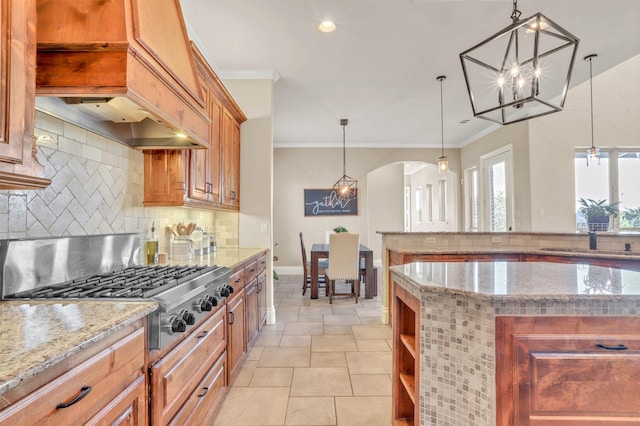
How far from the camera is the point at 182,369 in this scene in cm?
142

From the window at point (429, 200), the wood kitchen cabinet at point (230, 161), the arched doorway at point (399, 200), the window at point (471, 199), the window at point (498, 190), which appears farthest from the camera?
the window at point (429, 200)

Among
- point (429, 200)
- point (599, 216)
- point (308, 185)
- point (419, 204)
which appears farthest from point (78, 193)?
point (419, 204)

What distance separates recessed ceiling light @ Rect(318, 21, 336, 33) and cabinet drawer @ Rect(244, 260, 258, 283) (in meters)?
2.09

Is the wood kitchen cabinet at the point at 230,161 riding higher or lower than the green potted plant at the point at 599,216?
higher

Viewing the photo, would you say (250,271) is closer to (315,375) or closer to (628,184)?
(315,375)

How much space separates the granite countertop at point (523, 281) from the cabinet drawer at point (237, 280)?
1132 mm

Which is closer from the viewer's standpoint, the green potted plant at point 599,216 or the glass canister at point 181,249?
the glass canister at point 181,249

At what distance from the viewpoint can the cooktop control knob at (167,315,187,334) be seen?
1279 mm

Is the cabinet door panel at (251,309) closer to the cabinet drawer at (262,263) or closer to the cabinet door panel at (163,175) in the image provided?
the cabinet drawer at (262,263)

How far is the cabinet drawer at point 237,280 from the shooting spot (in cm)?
227

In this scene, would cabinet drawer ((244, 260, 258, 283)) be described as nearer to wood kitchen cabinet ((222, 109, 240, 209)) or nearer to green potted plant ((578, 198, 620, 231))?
wood kitchen cabinet ((222, 109, 240, 209))

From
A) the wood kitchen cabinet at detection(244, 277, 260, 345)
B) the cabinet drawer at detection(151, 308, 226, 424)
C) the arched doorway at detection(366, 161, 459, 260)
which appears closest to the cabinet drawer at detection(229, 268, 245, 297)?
the wood kitchen cabinet at detection(244, 277, 260, 345)

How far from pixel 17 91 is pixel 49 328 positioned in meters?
0.67

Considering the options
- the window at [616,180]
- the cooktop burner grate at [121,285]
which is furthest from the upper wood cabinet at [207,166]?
the window at [616,180]
